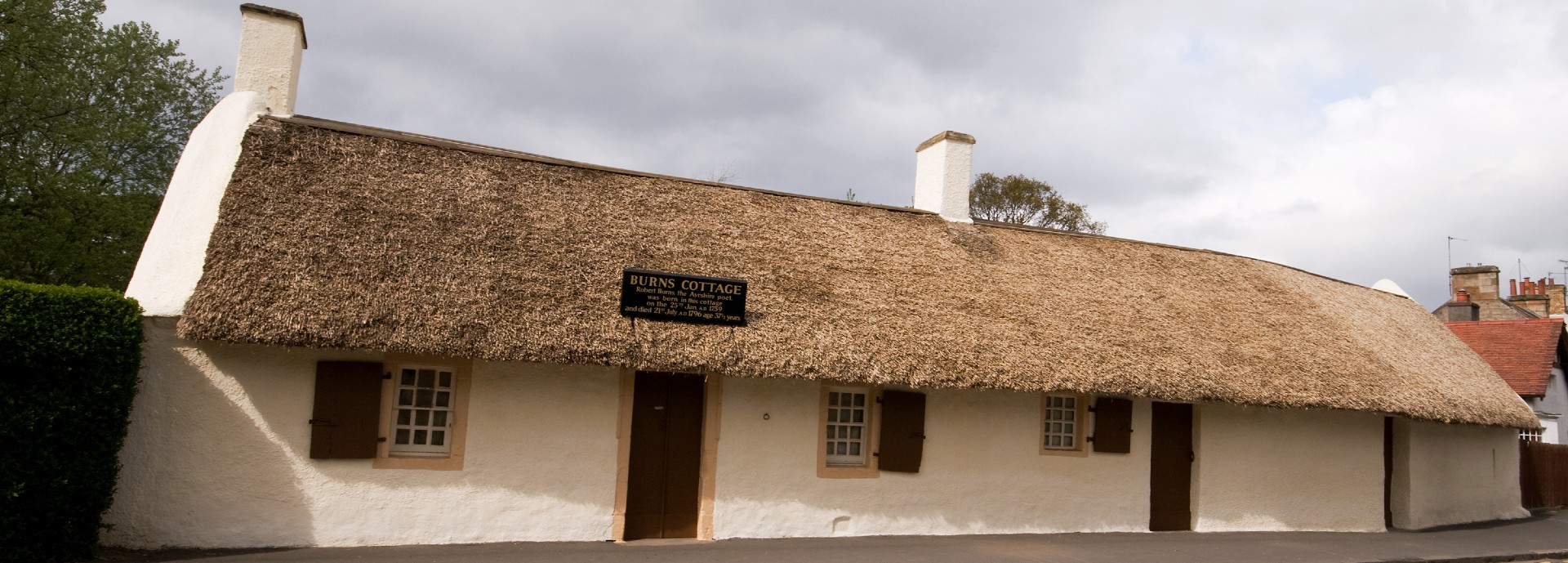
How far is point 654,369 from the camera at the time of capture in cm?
834

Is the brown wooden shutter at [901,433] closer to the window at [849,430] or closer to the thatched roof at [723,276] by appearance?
the window at [849,430]

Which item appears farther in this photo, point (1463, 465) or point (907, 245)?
point (1463, 465)

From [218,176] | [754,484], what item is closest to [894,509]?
[754,484]

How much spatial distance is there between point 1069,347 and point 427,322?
261 inches

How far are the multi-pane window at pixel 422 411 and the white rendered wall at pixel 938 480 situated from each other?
256 cm

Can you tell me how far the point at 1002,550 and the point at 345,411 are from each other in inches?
249

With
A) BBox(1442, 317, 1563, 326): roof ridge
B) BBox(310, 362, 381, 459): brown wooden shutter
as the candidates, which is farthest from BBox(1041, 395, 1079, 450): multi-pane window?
BBox(1442, 317, 1563, 326): roof ridge

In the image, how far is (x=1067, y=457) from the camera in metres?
11.0

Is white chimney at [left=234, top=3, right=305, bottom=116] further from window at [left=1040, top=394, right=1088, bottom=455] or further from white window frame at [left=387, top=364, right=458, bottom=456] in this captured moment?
window at [left=1040, top=394, right=1088, bottom=455]

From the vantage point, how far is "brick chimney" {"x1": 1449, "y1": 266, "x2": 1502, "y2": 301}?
94.3ft

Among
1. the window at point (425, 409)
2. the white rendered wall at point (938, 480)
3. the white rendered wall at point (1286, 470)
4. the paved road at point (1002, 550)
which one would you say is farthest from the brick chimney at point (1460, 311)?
the window at point (425, 409)

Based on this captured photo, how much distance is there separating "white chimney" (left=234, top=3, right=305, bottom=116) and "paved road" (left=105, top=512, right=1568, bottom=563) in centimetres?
455

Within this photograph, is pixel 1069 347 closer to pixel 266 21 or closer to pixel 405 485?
pixel 405 485

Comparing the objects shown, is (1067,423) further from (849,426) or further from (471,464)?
(471,464)
